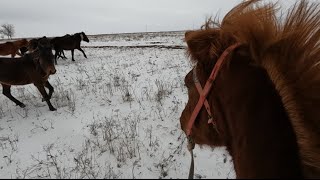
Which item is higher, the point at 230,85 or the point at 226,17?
the point at 226,17

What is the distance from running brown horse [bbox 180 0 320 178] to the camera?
52.1 inches

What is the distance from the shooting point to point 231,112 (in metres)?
1.54

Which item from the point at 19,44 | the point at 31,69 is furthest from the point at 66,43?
the point at 31,69

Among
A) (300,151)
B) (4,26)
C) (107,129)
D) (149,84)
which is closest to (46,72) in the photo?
(149,84)

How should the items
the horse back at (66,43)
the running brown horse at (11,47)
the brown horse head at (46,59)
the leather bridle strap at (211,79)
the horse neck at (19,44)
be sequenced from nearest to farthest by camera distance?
the leather bridle strap at (211,79) < the brown horse head at (46,59) < the horse back at (66,43) < the running brown horse at (11,47) < the horse neck at (19,44)

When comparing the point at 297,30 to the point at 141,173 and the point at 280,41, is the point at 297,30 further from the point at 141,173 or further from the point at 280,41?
the point at 141,173

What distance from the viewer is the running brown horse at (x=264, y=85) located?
4.34 feet

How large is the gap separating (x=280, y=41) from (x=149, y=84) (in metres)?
6.95

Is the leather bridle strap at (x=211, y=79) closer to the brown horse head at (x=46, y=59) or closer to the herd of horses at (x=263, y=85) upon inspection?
the herd of horses at (x=263, y=85)

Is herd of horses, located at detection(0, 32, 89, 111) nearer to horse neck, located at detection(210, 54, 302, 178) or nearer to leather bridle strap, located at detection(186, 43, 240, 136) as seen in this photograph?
leather bridle strap, located at detection(186, 43, 240, 136)

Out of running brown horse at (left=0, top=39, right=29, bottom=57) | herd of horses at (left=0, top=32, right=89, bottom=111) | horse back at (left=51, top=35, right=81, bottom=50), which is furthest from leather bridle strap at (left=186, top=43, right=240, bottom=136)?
running brown horse at (left=0, top=39, right=29, bottom=57)

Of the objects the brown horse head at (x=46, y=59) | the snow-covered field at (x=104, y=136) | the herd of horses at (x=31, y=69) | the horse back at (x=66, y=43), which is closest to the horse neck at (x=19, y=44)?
the horse back at (x=66, y=43)

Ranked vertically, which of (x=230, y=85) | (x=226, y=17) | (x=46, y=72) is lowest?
(x=46, y=72)

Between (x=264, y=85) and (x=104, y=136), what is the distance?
3943 millimetres
